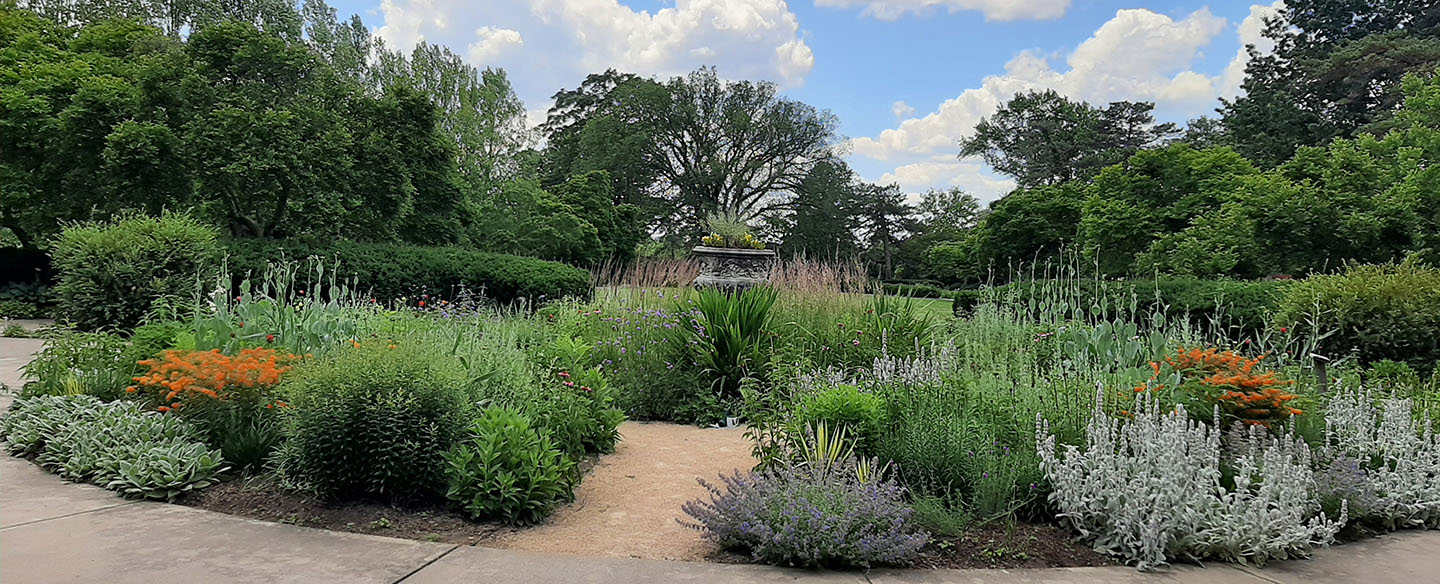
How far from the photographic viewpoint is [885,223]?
36094 millimetres

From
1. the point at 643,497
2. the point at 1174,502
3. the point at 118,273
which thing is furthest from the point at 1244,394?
the point at 118,273

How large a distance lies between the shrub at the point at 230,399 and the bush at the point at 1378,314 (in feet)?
21.9

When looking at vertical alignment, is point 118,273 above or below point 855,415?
above

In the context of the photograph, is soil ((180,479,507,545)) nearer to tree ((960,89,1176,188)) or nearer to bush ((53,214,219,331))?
bush ((53,214,219,331))

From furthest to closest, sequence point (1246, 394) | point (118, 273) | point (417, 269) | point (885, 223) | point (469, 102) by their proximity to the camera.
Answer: point (885, 223)
point (469, 102)
point (417, 269)
point (118, 273)
point (1246, 394)

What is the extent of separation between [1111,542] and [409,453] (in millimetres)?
2866

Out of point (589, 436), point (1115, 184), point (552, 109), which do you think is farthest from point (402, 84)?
point (552, 109)

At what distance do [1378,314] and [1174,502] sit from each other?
14.1 ft

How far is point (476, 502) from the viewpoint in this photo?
9.94ft

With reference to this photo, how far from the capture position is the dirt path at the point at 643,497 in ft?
9.59

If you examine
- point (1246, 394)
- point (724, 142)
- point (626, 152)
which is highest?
point (724, 142)

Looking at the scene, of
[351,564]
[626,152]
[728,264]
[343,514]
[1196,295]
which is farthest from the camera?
[626,152]

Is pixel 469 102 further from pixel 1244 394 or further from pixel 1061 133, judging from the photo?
pixel 1061 133

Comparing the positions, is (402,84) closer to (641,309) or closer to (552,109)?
(641,309)
